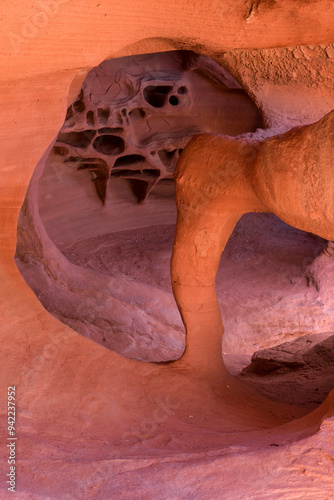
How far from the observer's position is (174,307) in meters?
5.02

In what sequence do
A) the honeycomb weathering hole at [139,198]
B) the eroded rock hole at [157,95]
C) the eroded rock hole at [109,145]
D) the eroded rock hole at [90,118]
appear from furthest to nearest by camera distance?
the eroded rock hole at [157,95] → the eroded rock hole at [109,145] → the eroded rock hole at [90,118] → the honeycomb weathering hole at [139,198]

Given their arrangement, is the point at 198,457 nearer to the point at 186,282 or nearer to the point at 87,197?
the point at 186,282

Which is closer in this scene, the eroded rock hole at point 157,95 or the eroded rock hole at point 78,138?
the eroded rock hole at point 78,138

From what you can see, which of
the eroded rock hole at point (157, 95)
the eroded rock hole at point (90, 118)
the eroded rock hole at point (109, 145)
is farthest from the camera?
the eroded rock hole at point (157, 95)

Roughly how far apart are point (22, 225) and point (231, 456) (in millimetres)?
2888

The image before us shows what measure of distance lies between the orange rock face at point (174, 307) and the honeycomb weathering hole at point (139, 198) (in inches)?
1.9

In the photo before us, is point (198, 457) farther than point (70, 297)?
No

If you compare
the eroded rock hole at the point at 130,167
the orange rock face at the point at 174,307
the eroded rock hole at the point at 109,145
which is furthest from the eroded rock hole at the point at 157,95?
the orange rock face at the point at 174,307

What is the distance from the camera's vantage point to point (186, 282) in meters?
3.43

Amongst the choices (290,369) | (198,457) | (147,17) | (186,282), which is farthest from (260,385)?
(147,17)

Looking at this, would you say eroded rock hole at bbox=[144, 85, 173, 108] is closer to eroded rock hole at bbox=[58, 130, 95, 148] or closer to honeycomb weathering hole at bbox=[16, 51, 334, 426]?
honeycomb weathering hole at bbox=[16, 51, 334, 426]

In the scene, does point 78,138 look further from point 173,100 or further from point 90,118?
point 173,100

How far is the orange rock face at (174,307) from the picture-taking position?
6.91 feet

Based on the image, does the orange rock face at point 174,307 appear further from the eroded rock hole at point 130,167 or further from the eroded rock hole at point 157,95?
the eroded rock hole at point 157,95
